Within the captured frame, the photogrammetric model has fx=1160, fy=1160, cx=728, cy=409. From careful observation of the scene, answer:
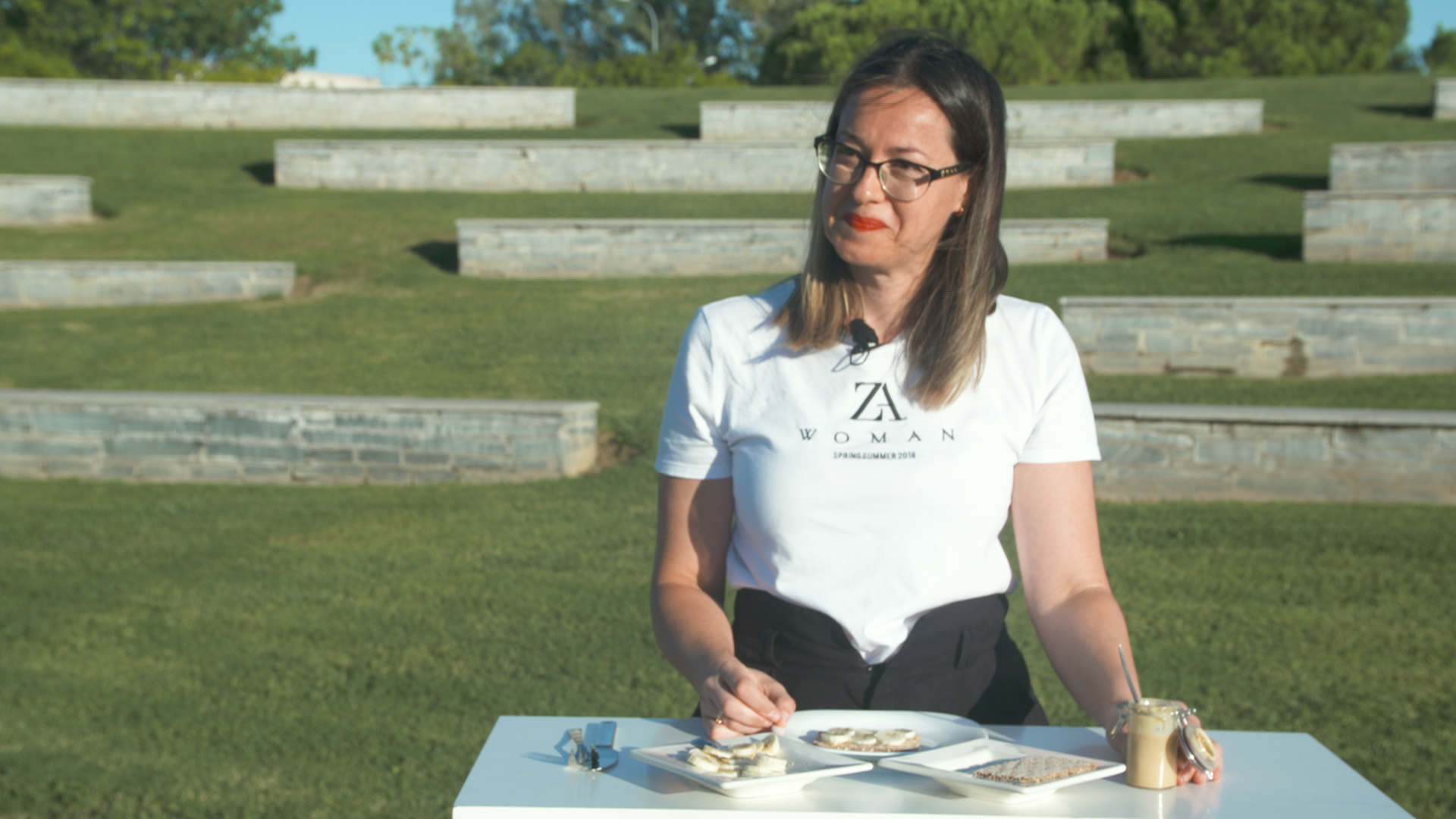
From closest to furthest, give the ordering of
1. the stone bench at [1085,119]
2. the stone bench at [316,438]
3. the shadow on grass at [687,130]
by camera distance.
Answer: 1. the stone bench at [316,438]
2. the stone bench at [1085,119]
3. the shadow on grass at [687,130]

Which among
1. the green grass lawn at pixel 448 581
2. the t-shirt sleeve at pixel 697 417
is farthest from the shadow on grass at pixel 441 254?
the t-shirt sleeve at pixel 697 417

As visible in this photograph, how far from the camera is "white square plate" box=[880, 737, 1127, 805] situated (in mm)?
1426

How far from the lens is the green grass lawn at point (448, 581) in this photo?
3.79 meters

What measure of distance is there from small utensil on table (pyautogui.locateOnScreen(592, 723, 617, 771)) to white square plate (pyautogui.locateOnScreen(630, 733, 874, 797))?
31 mm

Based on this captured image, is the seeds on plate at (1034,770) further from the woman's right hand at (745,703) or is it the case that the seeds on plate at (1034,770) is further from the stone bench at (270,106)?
the stone bench at (270,106)

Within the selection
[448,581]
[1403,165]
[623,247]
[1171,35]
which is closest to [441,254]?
[623,247]

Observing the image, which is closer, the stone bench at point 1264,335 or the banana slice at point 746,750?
the banana slice at point 746,750

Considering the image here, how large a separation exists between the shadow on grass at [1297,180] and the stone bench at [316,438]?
1115 cm

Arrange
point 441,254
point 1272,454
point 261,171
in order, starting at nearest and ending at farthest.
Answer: point 1272,454, point 441,254, point 261,171

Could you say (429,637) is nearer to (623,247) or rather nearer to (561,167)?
(623,247)

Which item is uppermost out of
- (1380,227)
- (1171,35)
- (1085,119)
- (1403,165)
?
(1171,35)

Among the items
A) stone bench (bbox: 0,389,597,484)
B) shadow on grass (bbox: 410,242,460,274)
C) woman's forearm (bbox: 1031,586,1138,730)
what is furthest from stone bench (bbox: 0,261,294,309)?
woman's forearm (bbox: 1031,586,1138,730)

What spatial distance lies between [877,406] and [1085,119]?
733 inches

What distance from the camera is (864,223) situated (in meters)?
1.88
